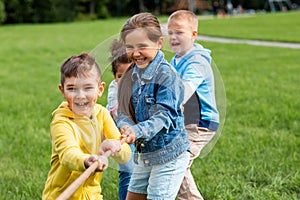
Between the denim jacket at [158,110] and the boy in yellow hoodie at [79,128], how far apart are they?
13 cm

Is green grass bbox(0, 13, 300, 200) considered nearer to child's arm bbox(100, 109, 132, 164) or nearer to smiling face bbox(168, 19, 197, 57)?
child's arm bbox(100, 109, 132, 164)

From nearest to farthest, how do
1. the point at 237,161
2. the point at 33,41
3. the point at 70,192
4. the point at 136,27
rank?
the point at 70,192 < the point at 136,27 < the point at 237,161 < the point at 33,41

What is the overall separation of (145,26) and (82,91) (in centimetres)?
42

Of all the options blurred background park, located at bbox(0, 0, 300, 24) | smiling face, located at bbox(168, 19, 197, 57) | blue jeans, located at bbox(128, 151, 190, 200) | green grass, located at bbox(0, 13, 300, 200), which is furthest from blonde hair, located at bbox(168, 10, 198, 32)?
blurred background park, located at bbox(0, 0, 300, 24)

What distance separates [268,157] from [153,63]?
231cm

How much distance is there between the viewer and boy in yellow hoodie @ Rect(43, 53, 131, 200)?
2.27m

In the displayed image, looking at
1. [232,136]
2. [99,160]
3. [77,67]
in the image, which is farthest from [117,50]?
[232,136]

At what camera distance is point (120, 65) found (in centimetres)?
285

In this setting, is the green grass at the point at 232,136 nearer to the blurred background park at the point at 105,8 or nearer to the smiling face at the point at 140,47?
the smiling face at the point at 140,47

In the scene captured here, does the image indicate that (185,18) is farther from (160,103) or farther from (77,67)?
(77,67)

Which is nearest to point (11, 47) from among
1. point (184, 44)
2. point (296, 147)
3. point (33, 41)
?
point (33, 41)

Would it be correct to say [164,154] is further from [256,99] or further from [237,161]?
[256,99]

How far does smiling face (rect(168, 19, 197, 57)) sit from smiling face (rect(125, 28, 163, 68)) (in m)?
0.47

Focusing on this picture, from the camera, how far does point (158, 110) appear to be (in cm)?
245
